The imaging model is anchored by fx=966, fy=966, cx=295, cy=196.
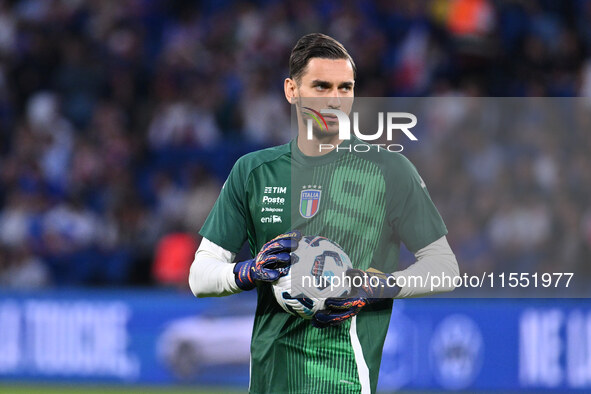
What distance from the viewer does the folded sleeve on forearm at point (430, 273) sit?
12.7 ft

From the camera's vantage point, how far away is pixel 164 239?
39.8 feet

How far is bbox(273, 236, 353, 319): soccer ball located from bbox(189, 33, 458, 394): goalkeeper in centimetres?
5

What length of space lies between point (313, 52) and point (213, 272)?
3.30ft

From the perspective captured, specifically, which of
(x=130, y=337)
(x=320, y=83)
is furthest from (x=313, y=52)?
(x=130, y=337)

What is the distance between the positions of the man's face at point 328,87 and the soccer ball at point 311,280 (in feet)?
1.88

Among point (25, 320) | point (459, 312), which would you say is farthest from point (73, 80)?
point (459, 312)

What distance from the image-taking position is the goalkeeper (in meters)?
3.91

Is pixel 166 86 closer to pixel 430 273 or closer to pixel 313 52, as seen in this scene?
pixel 313 52

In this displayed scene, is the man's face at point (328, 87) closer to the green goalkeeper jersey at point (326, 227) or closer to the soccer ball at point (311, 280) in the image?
the green goalkeeper jersey at point (326, 227)

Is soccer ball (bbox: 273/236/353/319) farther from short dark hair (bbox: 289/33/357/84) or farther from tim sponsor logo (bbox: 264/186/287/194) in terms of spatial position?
short dark hair (bbox: 289/33/357/84)

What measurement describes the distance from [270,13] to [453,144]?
8604 millimetres

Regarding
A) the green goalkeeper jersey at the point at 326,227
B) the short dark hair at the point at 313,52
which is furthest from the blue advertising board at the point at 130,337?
the short dark hair at the point at 313,52

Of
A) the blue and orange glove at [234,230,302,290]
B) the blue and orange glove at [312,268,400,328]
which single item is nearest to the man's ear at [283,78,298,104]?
the blue and orange glove at [234,230,302,290]

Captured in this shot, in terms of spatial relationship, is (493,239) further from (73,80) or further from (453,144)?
(73,80)
